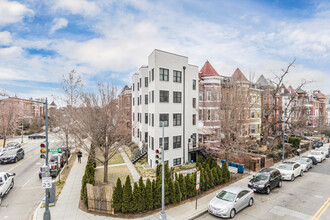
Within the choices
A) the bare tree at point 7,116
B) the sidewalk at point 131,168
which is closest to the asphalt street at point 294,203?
the sidewalk at point 131,168

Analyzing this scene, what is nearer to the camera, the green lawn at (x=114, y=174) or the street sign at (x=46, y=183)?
the street sign at (x=46, y=183)

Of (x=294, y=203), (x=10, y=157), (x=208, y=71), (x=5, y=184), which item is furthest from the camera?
(x=208, y=71)

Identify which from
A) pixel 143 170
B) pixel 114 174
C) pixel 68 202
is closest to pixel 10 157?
pixel 114 174

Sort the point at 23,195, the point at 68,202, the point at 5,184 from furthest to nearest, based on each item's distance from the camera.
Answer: the point at 23,195 → the point at 5,184 → the point at 68,202

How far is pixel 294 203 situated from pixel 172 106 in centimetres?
1501

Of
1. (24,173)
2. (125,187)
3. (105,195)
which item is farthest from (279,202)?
(24,173)

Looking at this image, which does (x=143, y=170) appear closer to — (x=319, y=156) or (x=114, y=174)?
(x=114, y=174)

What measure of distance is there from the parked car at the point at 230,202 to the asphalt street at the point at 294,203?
0.46 metres

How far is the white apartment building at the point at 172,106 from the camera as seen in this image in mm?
22938

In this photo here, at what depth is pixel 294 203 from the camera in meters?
14.4

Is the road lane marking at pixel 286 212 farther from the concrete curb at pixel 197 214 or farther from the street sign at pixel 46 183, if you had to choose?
the street sign at pixel 46 183

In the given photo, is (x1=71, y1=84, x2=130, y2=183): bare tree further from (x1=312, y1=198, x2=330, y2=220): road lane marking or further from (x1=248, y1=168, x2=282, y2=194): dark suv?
(x1=312, y1=198, x2=330, y2=220): road lane marking

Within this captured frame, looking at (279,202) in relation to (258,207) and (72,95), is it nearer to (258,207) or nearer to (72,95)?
(258,207)

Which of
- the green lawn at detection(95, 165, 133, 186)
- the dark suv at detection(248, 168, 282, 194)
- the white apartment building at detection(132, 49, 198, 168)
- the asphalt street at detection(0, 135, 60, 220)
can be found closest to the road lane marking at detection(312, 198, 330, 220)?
the dark suv at detection(248, 168, 282, 194)
